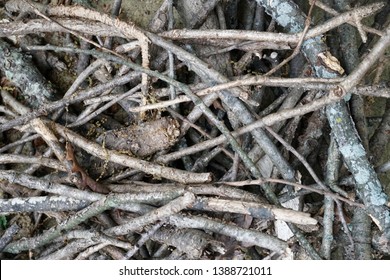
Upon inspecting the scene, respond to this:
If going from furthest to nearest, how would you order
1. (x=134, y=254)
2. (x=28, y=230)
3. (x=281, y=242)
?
1. (x=28, y=230)
2. (x=134, y=254)
3. (x=281, y=242)

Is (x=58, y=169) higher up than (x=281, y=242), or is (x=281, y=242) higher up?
(x=58, y=169)

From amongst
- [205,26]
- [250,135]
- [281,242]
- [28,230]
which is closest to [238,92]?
[250,135]

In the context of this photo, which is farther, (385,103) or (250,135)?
(385,103)

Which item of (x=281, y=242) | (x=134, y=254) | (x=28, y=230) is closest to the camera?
(x=281, y=242)

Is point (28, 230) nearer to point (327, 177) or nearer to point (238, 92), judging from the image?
point (238, 92)
